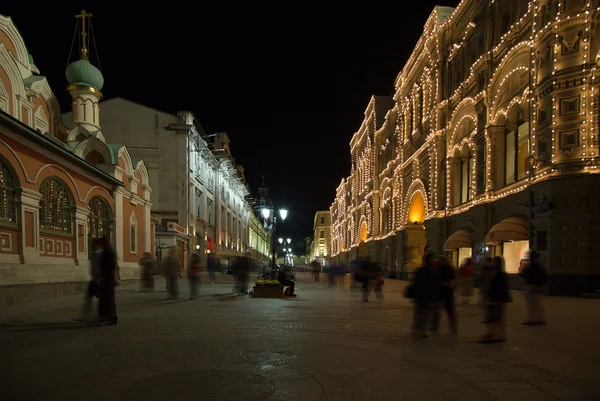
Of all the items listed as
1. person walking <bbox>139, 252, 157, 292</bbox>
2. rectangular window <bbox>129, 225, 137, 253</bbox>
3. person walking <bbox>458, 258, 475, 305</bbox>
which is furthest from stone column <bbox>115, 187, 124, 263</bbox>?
person walking <bbox>458, 258, 475, 305</bbox>

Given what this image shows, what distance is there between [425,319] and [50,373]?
240 inches

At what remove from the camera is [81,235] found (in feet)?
54.7

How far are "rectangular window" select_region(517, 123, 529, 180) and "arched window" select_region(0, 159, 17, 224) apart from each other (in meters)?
20.1

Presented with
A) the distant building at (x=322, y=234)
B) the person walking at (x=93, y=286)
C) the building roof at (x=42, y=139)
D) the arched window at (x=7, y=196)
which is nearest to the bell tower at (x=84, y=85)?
the building roof at (x=42, y=139)

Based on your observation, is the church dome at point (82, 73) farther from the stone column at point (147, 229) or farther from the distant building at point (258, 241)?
the distant building at point (258, 241)

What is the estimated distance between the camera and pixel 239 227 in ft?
228

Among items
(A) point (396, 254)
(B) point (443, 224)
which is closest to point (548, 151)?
(B) point (443, 224)

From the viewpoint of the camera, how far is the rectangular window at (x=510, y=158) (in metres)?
21.8

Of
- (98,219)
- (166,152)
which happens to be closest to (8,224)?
(98,219)

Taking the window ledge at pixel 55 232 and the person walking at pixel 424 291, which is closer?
the person walking at pixel 424 291

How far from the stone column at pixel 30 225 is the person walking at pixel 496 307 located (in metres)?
12.4

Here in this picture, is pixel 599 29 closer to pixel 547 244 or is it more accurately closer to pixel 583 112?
pixel 583 112

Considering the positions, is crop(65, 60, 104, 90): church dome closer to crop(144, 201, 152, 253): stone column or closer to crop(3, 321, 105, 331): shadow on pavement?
crop(144, 201, 152, 253): stone column

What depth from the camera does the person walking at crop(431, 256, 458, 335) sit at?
28.1 ft
